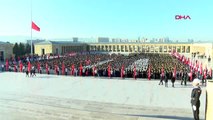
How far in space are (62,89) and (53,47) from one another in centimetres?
5756

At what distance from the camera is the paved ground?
1089 cm

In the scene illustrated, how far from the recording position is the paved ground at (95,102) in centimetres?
1089

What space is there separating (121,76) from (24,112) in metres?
13.2

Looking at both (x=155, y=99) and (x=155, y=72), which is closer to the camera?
(x=155, y=99)

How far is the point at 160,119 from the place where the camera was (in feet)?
33.7

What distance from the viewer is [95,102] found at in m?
13.6

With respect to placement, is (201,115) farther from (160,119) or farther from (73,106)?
(73,106)

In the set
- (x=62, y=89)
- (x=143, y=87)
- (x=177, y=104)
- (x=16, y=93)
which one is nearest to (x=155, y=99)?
(x=177, y=104)

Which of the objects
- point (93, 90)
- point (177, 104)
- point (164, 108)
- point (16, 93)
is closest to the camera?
point (164, 108)

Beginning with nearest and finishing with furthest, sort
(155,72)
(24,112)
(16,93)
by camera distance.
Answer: (24,112), (16,93), (155,72)

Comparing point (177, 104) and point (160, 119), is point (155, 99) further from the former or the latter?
point (160, 119)

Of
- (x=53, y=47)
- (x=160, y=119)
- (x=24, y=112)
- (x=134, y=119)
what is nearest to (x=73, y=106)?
(x=24, y=112)

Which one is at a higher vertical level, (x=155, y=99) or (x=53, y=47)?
(x=53, y=47)

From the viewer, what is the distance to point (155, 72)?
23.6 meters
